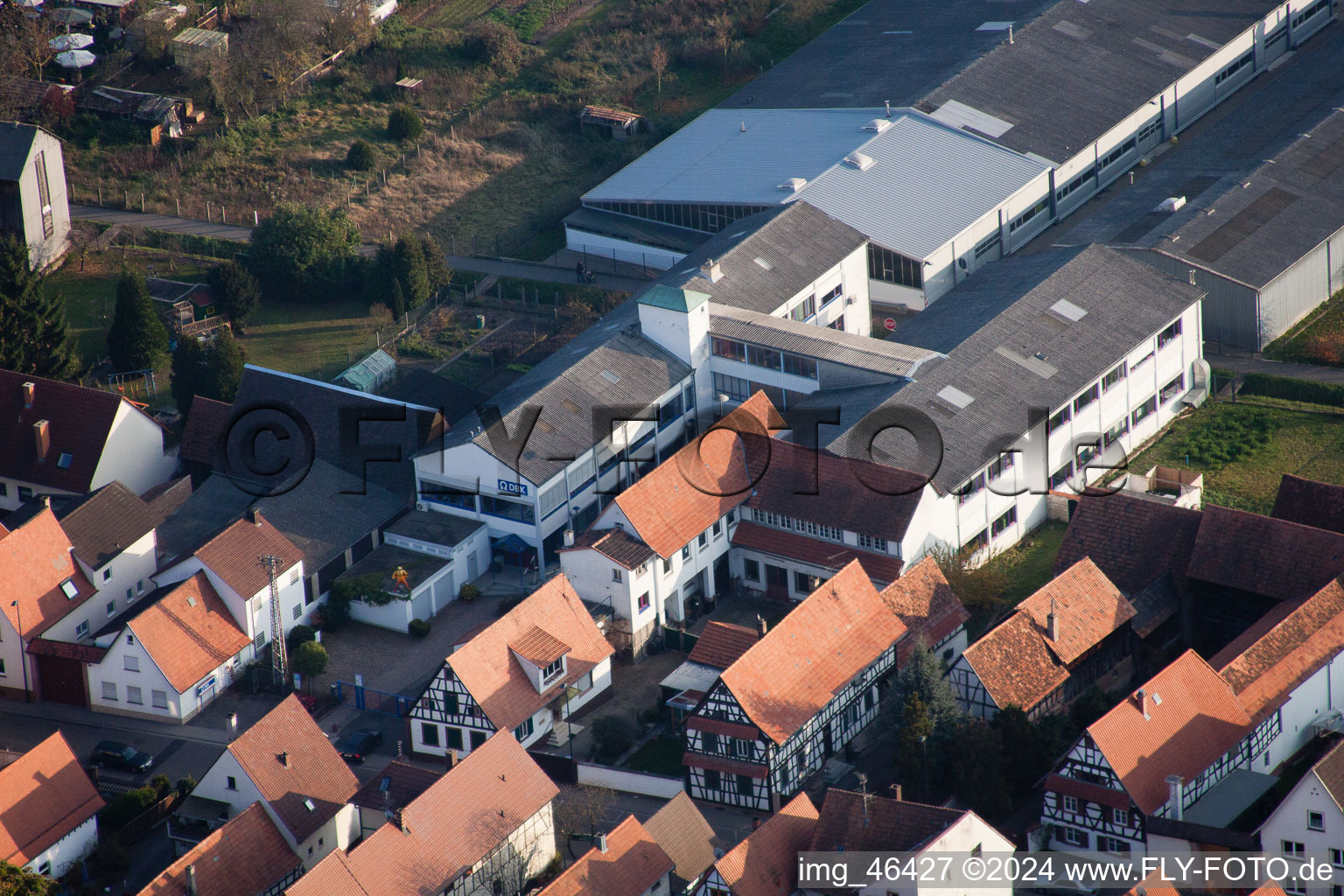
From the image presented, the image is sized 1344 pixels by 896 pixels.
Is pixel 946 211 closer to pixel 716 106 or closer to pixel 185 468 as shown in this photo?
pixel 716 106

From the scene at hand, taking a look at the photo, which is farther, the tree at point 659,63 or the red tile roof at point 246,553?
the tree at point 659,63

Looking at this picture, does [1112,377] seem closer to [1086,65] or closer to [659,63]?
[1086,65]

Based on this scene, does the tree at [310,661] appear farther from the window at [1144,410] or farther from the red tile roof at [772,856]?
the window at [1144,410]

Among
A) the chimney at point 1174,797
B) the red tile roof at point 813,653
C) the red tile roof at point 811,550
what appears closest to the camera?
the chimney at point 1174,797

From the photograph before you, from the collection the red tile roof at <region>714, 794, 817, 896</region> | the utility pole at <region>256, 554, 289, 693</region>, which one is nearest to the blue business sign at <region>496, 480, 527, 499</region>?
the utility pole at <region>256, 554, 289, 693</region>

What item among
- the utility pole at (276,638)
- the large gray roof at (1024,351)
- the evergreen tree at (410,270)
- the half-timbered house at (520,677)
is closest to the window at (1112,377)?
the large gray roof at (1024,351)

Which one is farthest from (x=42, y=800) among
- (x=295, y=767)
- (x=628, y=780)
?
(x=628, y=780)

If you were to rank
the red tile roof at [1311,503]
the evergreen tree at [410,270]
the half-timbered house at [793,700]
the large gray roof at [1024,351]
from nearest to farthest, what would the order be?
the half-timbered house at [793,700] < the red tile roof at [1311,503] < the large gray roof at [1024,351] < the evergreen tree at [410,270]
